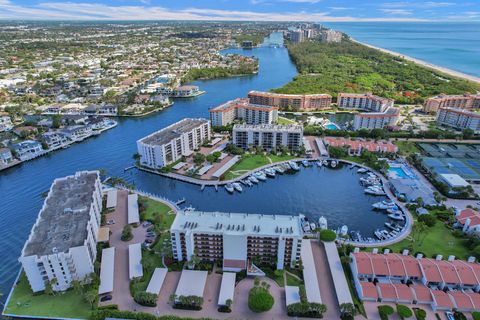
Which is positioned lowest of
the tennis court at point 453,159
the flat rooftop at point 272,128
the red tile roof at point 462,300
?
the red tile roof at point 462,300

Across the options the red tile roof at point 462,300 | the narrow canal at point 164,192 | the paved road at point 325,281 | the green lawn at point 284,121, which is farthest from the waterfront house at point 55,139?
the red tile roof at point 462,300

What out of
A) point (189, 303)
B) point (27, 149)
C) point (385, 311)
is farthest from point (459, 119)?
point (27, 149)

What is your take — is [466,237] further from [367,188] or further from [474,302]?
[367,188]

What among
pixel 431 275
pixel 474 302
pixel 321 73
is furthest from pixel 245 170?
pixel 321 73

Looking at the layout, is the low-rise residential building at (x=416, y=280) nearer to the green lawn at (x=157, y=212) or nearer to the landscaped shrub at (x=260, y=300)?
the landscaped shrub at (x=260, y=300)

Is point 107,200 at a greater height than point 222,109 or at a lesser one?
lesser

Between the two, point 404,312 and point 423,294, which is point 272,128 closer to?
point 423,294
